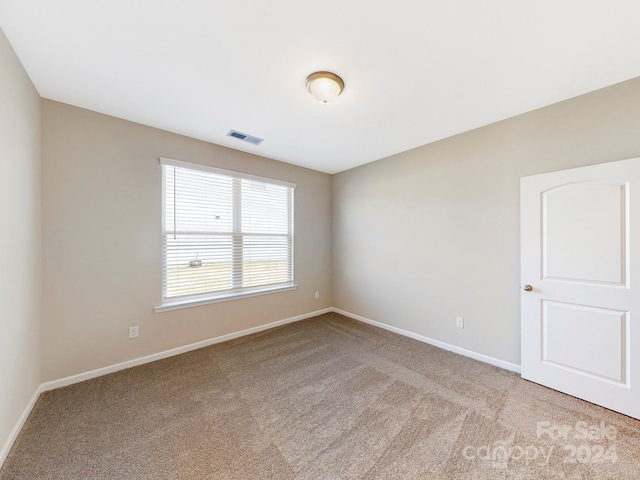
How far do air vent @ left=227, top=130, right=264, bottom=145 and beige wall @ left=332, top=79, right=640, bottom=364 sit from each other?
170cm

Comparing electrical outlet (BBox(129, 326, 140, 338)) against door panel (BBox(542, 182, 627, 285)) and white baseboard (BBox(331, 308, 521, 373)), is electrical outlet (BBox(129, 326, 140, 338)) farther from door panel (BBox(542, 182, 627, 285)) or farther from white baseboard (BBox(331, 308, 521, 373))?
door panel (BBox(542, 182, 627, 285))

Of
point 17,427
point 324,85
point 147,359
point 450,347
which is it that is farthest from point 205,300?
point 450,347

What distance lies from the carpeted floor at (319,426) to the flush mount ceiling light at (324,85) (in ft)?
8.08

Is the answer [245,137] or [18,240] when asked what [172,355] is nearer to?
[18,240]

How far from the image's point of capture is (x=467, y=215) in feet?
9.26

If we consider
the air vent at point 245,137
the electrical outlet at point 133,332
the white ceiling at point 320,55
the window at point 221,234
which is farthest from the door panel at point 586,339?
the electrical outlet at point 133,332

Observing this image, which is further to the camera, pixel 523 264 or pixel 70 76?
pixel 523 264

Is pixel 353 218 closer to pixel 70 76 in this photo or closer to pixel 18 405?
pixel 70 76

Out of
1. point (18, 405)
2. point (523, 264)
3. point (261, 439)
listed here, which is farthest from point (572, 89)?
point (18, 405)

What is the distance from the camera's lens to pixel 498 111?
2385 millimetres

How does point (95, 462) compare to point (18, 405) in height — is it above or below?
below

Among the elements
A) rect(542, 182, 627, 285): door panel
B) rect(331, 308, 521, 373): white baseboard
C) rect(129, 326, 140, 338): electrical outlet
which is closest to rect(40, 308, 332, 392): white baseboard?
rect(129, 326, 140, 338): electrical outlet

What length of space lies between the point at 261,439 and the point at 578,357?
2574 mm

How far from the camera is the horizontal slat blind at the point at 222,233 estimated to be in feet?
9.47
